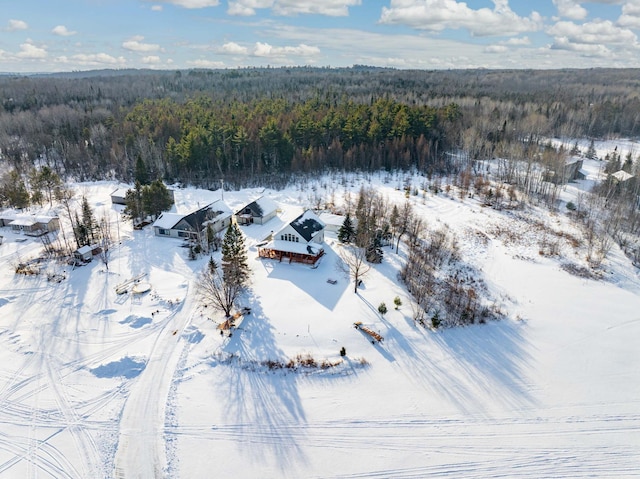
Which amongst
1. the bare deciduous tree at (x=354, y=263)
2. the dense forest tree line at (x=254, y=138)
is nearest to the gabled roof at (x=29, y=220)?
the dense forest tree line at (x=254, y=138)

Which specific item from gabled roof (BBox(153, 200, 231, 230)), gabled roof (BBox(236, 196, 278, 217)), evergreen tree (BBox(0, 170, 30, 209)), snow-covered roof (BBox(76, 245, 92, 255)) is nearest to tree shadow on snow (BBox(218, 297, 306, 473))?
gabled roof (BBox(153, 200, 231, 230))

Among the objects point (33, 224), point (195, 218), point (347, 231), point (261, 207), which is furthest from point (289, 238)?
point (33, 224)

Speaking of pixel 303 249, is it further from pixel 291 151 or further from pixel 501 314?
pixel 291 151

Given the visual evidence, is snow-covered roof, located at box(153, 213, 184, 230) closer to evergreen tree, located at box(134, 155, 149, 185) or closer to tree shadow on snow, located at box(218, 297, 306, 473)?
evergreen tree, located at box(134, 155, 149, 185)

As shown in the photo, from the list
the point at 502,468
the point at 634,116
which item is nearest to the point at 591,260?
the point at 502,468

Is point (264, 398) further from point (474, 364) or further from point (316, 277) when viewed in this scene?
point (474, 364)
